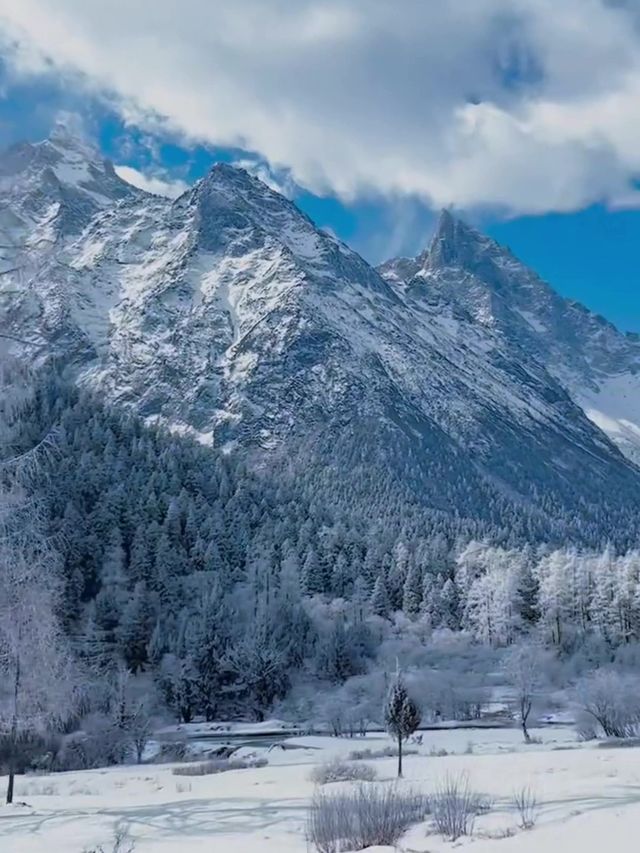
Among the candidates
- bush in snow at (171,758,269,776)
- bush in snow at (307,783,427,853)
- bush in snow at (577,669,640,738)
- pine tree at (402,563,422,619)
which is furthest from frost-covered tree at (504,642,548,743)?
bush in snow at (307,783,427,853)

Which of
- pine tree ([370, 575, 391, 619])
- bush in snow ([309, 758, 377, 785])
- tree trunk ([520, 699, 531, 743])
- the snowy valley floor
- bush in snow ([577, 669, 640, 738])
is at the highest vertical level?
pine tree ([370, 575, 391, 619])

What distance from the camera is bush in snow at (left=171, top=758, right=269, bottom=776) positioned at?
40.3m

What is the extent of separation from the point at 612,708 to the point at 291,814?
39.8m

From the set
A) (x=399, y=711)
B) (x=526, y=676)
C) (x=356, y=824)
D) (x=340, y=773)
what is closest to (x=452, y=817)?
(x=356, y=824)

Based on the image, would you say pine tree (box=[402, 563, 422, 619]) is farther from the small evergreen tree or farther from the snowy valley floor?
the snowy valley floor

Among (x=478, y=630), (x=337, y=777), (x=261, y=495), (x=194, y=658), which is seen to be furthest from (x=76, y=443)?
(x=337, y=777)

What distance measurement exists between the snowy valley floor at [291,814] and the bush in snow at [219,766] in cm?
930

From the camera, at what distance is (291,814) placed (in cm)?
1698

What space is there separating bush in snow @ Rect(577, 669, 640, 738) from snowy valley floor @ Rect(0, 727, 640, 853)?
71.8 ft

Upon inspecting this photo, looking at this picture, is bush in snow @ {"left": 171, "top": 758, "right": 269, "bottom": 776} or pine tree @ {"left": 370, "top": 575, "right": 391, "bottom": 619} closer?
bush in snow @ {"left": 171, "top": 758, "right": 269, "bottom": 776}

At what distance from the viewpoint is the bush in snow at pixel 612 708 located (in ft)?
161

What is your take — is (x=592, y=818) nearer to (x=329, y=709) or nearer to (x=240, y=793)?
(x=240, y=793)

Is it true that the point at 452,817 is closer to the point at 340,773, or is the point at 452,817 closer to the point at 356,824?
the point at 356,824

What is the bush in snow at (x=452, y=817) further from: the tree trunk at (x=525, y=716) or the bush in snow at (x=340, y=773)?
the tree trunk at (x=525, y=716)
